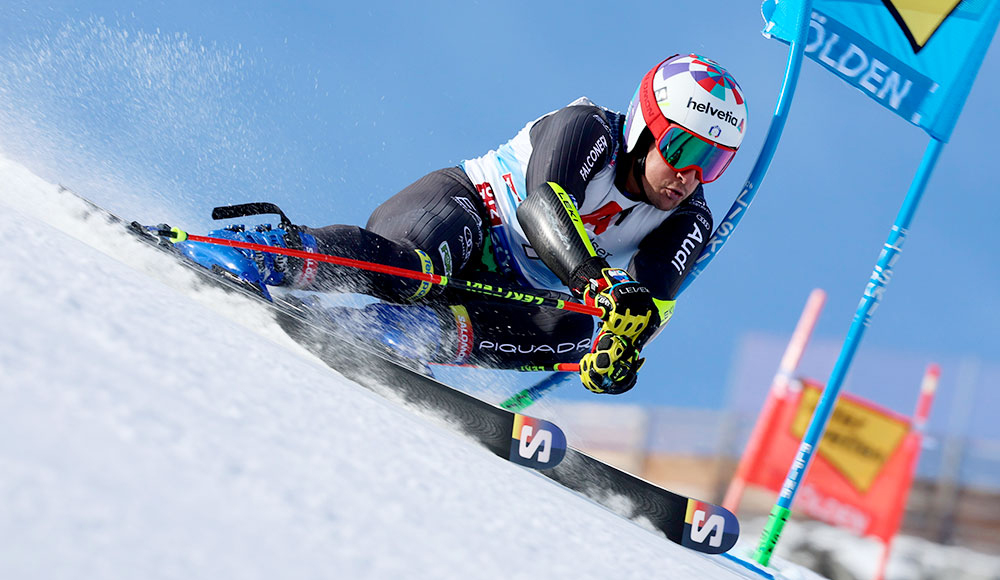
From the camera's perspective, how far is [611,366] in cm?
257

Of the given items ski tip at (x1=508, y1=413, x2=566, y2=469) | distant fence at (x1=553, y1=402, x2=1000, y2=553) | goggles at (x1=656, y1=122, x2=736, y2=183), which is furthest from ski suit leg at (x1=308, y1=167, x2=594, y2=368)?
distant fence at (x1=553, y1=402, x2=1000, y2=553)

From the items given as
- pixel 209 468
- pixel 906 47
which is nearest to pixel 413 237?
pixel 209 468

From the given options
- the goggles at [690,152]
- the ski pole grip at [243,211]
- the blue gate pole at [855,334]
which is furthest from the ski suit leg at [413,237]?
the blue gate pole at [855,334]

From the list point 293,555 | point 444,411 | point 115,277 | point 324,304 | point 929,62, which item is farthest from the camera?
point 929,62

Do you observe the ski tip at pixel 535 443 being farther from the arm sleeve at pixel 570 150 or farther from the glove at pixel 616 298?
the arm sleeve at pixel 570 150

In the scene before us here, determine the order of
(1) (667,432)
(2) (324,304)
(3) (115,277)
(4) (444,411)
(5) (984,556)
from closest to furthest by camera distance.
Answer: (3) (115,277) → (4) (444,411) → (2) (324,304) → (5) (984,556) → (1) (667,432)

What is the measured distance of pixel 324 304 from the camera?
2832mm

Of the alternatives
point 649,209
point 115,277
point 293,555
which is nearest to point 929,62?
point 649,209

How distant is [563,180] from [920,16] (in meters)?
1.90

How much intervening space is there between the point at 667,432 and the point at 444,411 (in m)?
4.57

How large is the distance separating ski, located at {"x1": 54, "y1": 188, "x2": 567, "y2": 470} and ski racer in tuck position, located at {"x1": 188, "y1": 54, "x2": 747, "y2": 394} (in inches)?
10.0

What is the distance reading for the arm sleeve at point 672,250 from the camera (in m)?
3.13

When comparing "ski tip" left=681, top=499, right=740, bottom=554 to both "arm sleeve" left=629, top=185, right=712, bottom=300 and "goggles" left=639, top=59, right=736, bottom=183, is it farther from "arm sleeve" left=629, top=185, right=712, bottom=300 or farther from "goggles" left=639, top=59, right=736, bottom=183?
"goggles" left=639, top=59, right=736, bottom=183

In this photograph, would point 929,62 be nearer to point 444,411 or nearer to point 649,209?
point 649,209
